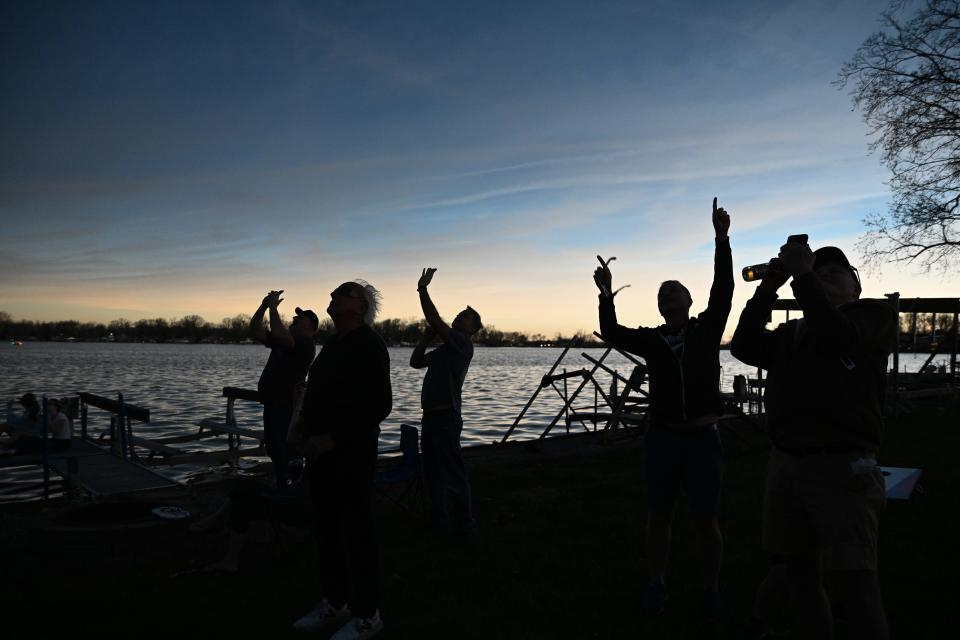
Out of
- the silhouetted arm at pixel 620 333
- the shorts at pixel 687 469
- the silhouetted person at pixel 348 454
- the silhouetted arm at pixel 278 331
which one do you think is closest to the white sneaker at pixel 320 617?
the silhouetted person at pixel 348 454

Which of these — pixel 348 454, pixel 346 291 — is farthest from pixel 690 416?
pixel 346 291

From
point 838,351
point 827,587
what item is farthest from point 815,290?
point 827,587

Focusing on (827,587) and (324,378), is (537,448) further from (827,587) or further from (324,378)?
(324,378)

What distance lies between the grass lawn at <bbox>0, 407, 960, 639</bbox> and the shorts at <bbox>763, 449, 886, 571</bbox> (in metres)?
1.56

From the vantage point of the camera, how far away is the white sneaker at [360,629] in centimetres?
404

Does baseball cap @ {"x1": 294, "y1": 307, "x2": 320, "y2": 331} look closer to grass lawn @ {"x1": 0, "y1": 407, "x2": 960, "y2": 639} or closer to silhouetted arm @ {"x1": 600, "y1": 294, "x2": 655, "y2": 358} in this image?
grass lawn @ {"x1": 0, "y1": 407, "x2": 960, "y2": 639}

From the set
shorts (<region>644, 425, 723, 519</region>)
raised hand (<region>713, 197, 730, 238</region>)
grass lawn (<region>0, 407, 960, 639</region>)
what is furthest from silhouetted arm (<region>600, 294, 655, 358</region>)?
grass lawn (<region>0, 407, 960, 639</region>)

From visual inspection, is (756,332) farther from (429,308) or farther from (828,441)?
(429,308)

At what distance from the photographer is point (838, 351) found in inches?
111

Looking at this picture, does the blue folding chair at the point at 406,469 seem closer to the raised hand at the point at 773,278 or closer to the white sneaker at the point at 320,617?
the white sneaker at the point at 320,617

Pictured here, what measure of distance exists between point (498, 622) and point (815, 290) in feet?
10.1

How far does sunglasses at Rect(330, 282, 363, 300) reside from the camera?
442cm

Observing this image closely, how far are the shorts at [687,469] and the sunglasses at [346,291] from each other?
2.29 metres

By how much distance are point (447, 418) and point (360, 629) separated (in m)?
2.73
